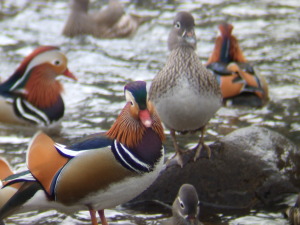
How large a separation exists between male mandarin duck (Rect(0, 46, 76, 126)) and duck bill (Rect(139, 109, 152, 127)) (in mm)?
2949

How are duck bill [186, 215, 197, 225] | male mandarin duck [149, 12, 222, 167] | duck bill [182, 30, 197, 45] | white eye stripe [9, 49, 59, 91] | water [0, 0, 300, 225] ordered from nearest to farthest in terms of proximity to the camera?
duck bill [186, 215, 197, 225] < male mandarin duck [149, 12, 222, 167] < duck bill [182, 30, 197, 45] < water [0, 0, 300, 225] < white eye stripe [9, 49, 59, 91]

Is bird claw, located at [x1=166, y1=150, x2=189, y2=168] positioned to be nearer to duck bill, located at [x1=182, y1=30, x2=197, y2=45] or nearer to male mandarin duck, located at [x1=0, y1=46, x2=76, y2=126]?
duck bill, located at [x1=182, y1=30, x2=197, y2=45]

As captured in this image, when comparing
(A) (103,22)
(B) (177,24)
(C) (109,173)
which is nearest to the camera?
(C) (109,173)

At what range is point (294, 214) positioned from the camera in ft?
17.0

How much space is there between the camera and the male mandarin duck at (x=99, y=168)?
179 inches

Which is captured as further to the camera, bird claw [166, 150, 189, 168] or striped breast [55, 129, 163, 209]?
bird claw [166, 150, 189, 168]

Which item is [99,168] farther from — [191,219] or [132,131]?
[191,219]

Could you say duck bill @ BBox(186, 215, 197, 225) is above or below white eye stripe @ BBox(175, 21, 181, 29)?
below

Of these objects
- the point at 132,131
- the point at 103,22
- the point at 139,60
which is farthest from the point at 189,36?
the point at 103,22

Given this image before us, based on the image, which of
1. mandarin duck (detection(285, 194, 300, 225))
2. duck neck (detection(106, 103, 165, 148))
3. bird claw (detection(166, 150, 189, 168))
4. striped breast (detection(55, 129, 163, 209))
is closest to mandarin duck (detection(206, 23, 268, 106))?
bird claw (detection(166, 150, 189, 168))

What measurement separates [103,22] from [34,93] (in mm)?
3871

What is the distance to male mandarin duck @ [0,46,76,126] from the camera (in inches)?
289

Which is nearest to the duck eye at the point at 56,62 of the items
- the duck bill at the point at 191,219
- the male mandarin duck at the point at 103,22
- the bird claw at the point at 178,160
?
the bird claw at the point at 178,160

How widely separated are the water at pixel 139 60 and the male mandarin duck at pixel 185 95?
703 mm
